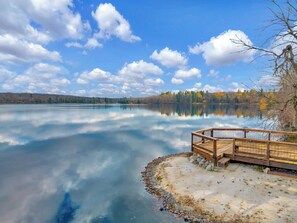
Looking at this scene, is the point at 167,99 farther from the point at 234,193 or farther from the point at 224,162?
the point at 234,193

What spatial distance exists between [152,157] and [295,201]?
9.38 meters

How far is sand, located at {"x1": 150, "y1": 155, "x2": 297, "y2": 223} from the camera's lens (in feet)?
21.6

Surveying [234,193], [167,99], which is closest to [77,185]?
[234,193]

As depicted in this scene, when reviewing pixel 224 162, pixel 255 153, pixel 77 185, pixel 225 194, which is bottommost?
pixel 77 185

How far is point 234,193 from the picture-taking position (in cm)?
791

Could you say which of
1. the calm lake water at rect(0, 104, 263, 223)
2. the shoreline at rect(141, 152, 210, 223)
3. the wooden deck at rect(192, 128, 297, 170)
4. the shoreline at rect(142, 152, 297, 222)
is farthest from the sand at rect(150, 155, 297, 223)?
the calm lake water at rect(0, 104, 263, 223)

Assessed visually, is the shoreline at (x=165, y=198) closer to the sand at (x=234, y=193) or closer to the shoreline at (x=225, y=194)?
the shoreline at (x=225, y=194)

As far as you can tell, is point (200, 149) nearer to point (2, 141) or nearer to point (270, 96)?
point (270, 96)

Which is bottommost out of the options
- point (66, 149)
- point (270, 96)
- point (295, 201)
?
point (66, 149)

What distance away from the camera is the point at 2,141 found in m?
21.4

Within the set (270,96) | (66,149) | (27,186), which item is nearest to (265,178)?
(270,96)

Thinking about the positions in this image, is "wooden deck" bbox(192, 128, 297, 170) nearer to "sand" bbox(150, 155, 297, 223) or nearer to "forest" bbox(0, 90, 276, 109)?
"sand" bbox(150, 155, 297, 223)

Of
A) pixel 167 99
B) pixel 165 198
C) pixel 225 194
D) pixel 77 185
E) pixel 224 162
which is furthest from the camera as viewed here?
pixel 167 99

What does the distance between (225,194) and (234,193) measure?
346 mm
